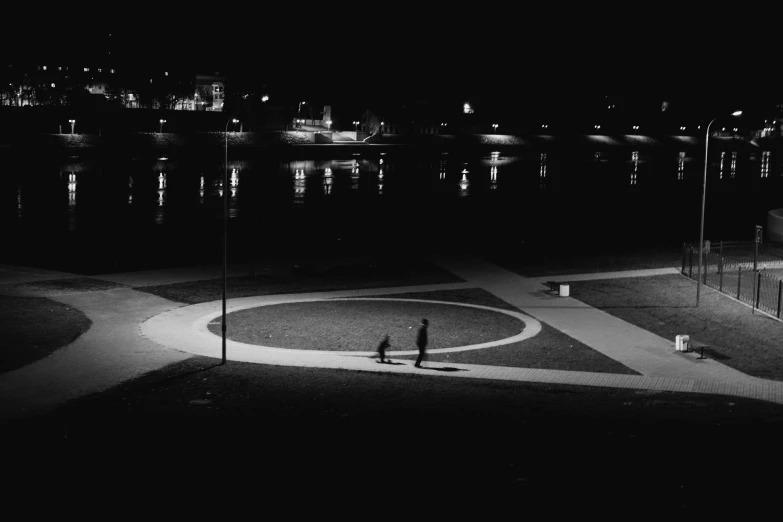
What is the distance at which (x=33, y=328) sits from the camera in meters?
27.8

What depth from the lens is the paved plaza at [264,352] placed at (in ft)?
73.6

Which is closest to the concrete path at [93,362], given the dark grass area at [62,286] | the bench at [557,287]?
the dark grass area at [62,286]

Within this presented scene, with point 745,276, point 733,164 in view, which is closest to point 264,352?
point 745,276

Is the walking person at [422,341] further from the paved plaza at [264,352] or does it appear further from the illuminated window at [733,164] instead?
the illuminated window at [733,164]

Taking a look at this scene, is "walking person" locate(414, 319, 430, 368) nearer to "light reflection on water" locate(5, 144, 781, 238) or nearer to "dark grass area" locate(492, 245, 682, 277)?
"dark grass area" locate(492, 245, 682, 277)

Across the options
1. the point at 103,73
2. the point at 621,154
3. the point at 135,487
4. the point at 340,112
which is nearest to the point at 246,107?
the point at 340,112

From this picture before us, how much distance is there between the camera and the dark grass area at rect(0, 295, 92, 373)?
2466cm

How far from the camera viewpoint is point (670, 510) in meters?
14.9

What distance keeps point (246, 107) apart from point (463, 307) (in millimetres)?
146462

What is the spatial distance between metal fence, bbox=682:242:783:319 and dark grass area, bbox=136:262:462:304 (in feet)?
34.6

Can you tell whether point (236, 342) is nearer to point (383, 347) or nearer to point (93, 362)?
point (93, 362)

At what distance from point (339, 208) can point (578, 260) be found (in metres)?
33.1

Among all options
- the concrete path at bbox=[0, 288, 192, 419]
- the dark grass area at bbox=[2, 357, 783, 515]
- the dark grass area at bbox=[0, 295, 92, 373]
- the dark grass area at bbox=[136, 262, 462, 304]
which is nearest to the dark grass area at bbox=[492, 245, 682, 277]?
the dark grass area at bbox=[136, 262, 462, 304]

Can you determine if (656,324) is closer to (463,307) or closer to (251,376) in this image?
(463,307)
